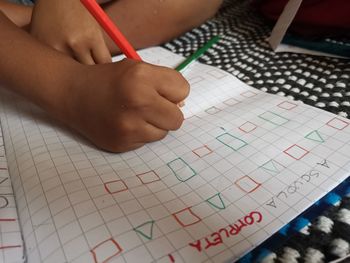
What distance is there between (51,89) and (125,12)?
0.70 ft

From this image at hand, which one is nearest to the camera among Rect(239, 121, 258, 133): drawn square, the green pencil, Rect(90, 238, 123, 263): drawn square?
Rect(90, 238, 123, 263): drawn square

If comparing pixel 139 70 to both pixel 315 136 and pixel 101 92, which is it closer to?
pixel 101 92

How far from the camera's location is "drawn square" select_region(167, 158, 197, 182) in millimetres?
237

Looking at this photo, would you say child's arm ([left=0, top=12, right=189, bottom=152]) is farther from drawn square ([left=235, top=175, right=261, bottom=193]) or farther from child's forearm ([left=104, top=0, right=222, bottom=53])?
child's forearm ([left=104, top=0, right=222, bottom=53])

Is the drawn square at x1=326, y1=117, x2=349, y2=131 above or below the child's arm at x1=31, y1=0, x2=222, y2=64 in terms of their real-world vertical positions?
below

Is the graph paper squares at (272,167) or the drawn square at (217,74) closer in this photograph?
the graph paper squares at (272,167)

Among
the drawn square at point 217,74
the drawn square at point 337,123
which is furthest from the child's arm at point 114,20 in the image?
the drawn square at point 337,123

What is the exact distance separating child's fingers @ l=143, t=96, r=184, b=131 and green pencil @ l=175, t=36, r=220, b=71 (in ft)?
0.44

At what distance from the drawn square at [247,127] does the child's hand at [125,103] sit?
56mm

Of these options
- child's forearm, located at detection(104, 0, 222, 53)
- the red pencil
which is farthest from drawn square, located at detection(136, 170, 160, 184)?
child's forearm, located at detection(104, 0, 222, 53)

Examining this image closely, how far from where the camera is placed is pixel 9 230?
202 mm

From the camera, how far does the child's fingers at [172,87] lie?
9.8 inches

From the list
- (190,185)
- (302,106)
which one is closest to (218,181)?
Answer: (190,185)

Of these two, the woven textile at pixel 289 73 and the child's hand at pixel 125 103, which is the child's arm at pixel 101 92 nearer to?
the child's hand at pixel 125 103
